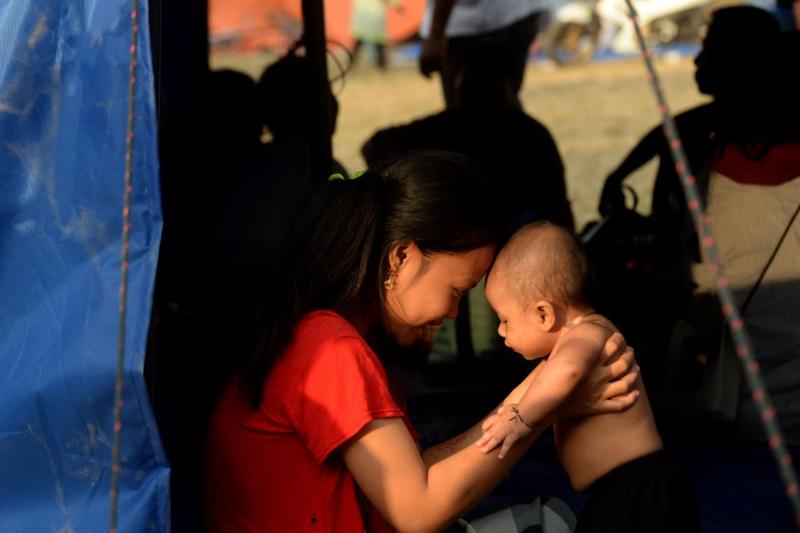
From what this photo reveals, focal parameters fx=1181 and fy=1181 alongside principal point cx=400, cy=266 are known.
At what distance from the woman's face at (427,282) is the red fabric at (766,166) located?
158cm

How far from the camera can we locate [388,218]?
1861 millimetres

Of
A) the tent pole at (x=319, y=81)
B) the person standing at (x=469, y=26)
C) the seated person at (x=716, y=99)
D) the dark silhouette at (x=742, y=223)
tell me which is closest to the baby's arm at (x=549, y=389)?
the dark silhouette at (x=742, y=223)

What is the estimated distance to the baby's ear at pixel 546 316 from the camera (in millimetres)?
2029

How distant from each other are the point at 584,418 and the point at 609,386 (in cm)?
10

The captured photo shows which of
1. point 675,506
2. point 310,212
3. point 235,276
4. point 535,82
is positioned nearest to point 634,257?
point 235,276

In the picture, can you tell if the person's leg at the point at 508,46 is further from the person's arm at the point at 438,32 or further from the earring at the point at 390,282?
the earring at the point at 390,282

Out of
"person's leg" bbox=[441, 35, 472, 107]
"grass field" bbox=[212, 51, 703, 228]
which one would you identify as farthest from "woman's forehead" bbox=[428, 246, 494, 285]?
"grass field" bbox=[212, 51, 703, 228]

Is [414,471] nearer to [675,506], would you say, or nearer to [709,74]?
[675,506]

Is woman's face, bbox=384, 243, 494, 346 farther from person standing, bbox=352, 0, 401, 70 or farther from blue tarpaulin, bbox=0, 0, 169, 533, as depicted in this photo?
person standing, bbox=352, 0, 401, 70

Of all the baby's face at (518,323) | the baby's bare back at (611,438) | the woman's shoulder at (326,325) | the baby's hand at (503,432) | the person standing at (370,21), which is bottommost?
the baby's bare back at (611,438)

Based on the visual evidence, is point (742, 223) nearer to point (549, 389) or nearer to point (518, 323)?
point (518, 323)

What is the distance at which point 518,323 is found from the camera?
81.7 inches

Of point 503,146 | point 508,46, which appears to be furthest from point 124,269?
point 508,46

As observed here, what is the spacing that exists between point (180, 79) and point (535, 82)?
9489mm
